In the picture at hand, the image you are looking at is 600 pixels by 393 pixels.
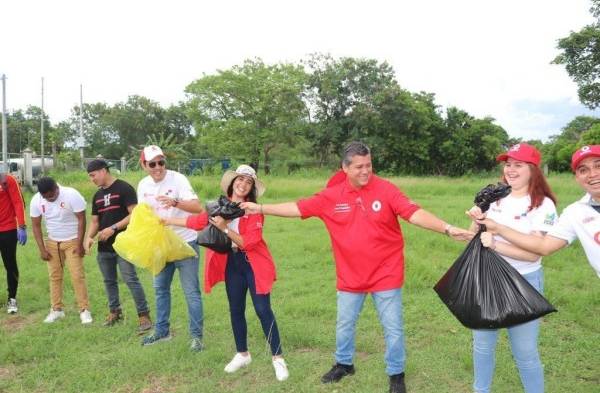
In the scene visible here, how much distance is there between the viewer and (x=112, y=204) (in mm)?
4703

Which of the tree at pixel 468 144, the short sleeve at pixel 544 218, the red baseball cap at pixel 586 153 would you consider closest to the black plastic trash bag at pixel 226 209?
the short sleeve at pixel 544 218

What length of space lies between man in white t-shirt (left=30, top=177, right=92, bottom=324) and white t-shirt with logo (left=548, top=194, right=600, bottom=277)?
444 cm

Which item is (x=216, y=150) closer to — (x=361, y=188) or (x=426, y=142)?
(x=426, y=142)

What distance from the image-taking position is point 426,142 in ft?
119

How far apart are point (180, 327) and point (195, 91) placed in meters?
34.5

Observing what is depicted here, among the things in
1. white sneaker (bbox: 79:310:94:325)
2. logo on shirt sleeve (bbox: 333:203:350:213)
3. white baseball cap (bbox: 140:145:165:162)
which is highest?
white baseball cap (bbox: 140:145:165:162)

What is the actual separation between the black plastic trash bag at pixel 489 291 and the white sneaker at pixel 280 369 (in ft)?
4.84

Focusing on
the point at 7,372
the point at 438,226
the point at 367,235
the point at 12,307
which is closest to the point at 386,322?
the point at 367,235

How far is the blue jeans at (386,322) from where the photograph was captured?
3.28m

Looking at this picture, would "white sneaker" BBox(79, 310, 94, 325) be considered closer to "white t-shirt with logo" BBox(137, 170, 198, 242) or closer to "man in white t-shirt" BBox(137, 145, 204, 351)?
"man in white t-shirt" BBox(137, 145, 204, 351)

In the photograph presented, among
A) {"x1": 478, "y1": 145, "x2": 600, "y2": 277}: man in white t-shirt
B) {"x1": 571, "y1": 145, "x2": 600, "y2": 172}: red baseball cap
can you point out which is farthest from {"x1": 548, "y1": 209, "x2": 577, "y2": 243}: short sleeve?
{"x1": 571, "y1": 145, "x2": 600, "y2": 172}: red baseball cap

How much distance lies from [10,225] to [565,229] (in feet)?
18.5

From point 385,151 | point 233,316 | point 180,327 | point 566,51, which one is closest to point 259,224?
point 233,316

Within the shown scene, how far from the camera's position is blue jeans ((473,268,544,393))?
8.93ft
